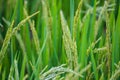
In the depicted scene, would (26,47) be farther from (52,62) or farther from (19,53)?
(52,62)

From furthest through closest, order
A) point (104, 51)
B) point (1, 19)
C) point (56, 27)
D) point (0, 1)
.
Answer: point (0, 1)
point (1, 19)
point (56, 27)
point (104, 51)

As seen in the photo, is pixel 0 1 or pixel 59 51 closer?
pixel 59 51

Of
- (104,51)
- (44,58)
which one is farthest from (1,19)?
(104,51)

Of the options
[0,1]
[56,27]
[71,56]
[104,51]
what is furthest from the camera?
[0,1]

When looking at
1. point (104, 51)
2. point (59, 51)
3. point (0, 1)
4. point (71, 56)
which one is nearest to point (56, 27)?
point (59, 51)

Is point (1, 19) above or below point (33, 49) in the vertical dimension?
above

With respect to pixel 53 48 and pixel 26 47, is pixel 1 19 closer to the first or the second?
pixel 26 47

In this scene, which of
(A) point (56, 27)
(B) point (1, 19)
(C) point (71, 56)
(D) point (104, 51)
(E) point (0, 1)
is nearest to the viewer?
(C) point (71, 56)

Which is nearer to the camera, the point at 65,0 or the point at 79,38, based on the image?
the point at 79,38

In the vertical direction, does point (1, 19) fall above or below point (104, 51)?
above
